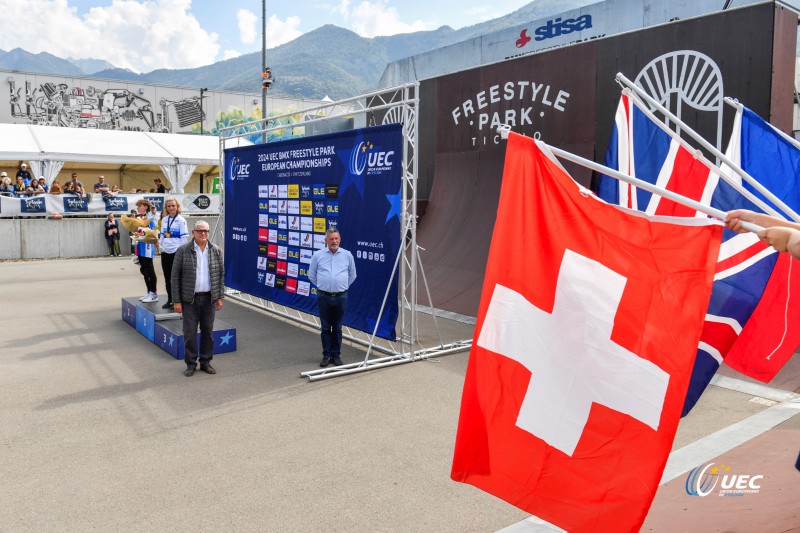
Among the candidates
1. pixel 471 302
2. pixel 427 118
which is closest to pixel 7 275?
pixel 427 118

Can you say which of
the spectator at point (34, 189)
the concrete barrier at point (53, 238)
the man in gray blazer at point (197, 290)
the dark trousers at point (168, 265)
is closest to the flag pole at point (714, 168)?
the man in gray blazer at point (197, 290)

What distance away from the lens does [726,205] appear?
4.58 m

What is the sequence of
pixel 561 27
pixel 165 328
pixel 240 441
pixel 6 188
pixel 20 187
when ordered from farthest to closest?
pixel 561 27, pixel 20 187, pixel 6 188, pixel 165 328, pixel 240 441

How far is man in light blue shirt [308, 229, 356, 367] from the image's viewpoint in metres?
8.52

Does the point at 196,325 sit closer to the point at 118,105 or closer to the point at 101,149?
the point at 101,149

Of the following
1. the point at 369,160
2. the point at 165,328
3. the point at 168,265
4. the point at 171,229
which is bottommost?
the point at 165,328

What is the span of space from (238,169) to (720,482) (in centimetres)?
1096

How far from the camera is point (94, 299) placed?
45.3 feet

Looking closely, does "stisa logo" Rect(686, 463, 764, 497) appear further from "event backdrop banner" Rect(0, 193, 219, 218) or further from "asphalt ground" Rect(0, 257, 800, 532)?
"event backdrop banner" Rect(0, 193, 219, 218)

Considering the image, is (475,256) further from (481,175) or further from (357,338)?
(357,338)

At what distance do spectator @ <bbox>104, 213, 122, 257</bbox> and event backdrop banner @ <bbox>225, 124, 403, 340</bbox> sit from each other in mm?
11006

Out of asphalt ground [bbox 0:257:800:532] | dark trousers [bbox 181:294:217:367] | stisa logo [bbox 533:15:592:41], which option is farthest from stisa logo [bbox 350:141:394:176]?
stisa logo [bbox 533:15:592:41]

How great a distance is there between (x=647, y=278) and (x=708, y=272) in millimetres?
265

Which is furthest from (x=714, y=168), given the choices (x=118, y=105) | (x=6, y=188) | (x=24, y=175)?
(x=118, y=105)
